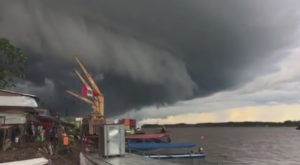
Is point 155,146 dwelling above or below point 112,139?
below

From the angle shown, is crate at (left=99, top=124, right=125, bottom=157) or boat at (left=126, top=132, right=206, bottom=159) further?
boat at (left=126, top=132, right=206, bottom=159)

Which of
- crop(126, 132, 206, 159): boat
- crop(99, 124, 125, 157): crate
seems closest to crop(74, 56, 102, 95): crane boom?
crop(126, 132, 206, 159): boat

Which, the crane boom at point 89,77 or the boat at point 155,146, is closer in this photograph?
the boat at point 155,146

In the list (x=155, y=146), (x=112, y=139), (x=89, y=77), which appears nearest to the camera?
(x=112, y=139)

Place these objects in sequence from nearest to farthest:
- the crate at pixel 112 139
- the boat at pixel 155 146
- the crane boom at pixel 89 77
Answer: the crate at pixel 112 139, the boat at pixel 155 146, the crane boom at pixel 89 77

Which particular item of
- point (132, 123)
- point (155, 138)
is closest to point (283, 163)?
point (155, 138)

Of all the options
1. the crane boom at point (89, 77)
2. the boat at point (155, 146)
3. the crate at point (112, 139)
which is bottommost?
the boat at point (155, 146)

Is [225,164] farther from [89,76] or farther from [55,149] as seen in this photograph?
[89,76]

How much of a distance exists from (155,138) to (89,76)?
41.7 meters

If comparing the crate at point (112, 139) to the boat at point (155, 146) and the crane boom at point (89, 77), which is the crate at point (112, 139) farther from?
the crane boom at point (89, 77)

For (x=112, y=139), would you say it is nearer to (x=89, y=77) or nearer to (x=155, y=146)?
(x=155, y=146)

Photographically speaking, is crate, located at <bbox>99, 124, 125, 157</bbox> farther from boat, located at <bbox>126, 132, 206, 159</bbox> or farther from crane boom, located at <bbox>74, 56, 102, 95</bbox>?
crane boom, located at <bbox>74, 56, 102, 95</bbox>

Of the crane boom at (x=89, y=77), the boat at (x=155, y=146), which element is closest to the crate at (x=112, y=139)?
the boat at (x=155, y=146)

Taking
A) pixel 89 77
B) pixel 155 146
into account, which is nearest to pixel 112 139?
pixel 155 146
